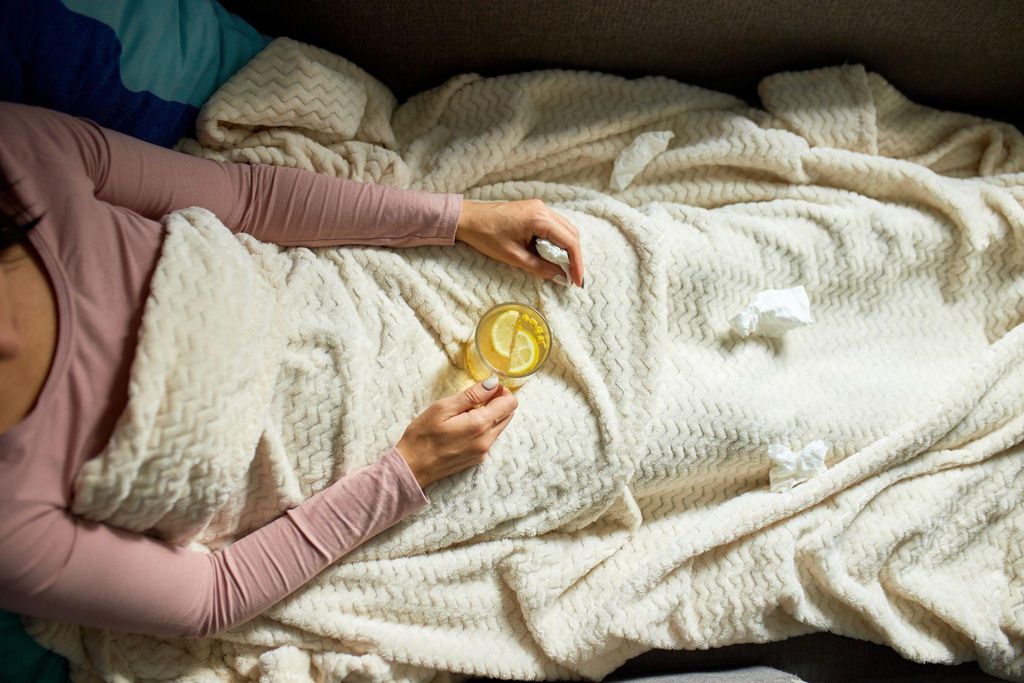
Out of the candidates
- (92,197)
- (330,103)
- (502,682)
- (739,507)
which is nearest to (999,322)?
(739,507)

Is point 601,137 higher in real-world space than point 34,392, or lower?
higher

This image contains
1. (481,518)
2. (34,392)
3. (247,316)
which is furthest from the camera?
(481,518)

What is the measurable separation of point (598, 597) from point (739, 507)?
23 centimetres

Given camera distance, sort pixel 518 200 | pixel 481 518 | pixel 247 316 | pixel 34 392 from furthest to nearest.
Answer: pixel 518 200, pixel 481 518, pixel 247 316, pixel 34 392

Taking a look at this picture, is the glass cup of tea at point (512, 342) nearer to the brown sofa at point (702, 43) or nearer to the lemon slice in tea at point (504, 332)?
the lemon slice in tea at point (504, 332)

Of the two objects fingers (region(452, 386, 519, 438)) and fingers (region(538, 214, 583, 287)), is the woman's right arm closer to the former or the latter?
fingers (region(452, 386, 519, 438))

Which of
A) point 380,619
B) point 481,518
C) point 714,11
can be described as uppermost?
point 714,11

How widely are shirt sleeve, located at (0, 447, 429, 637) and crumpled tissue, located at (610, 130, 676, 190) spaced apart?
55cm

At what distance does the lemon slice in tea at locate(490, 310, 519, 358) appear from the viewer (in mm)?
961

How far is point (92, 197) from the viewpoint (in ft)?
2.68

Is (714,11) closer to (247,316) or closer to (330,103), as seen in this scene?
(330,103)

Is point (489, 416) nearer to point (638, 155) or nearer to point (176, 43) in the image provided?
point (638, 155)

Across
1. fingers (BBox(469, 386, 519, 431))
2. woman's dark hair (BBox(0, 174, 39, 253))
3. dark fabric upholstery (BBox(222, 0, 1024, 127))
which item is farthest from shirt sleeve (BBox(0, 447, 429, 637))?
dark fabric upholstery (BBox(222, 0, 1024, 127))

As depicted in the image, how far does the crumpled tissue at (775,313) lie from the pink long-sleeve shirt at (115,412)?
0.50m
